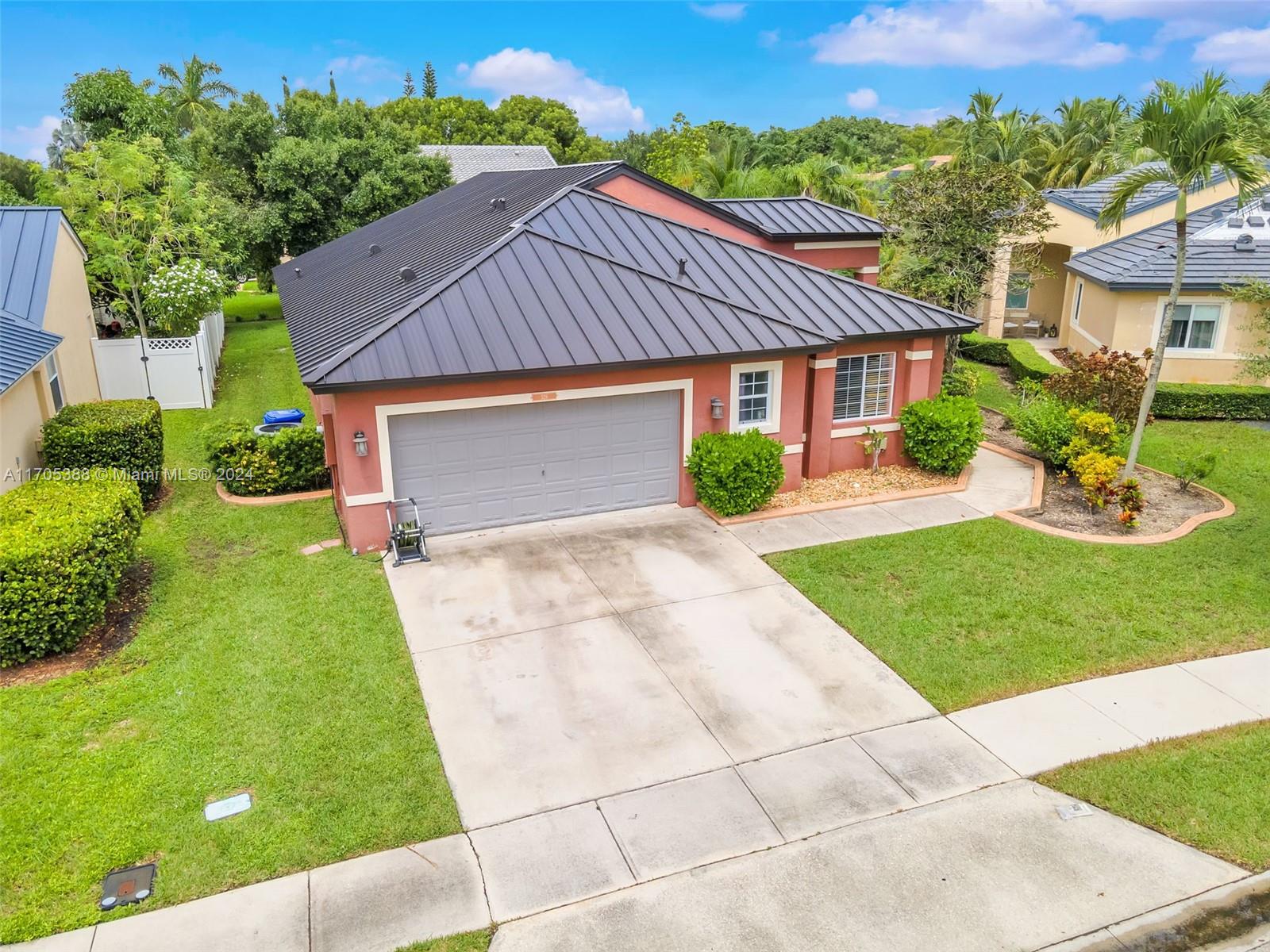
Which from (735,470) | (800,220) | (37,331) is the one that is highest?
(800,220)

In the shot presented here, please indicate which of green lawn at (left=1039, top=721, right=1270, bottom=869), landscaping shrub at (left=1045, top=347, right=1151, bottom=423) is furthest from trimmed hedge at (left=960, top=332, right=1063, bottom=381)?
green lawn at (left=1039, top=721, right=1270, bottom=869)

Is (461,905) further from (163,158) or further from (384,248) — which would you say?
(163,158)

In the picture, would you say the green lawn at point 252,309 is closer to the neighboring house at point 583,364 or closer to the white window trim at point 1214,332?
the neighboring house at point 583,364

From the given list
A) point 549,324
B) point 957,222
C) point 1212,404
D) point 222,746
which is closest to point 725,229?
point 957,222

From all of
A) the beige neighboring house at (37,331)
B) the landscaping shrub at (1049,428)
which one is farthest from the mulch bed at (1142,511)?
the beige neighboring house at (37,331)

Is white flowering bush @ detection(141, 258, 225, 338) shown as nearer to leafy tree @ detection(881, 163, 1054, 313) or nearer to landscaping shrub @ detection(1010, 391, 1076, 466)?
leafy tree @ detection(881, 163, 1054, 313)

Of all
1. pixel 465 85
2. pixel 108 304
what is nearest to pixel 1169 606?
pixel 108 304

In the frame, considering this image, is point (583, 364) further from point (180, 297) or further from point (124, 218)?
point (124, 218)
